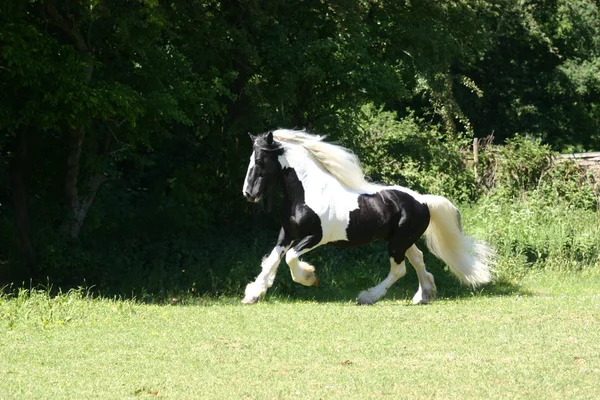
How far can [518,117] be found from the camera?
34844mm

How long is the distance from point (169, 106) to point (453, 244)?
4633 mm

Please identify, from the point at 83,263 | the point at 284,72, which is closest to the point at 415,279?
the point at 284,72

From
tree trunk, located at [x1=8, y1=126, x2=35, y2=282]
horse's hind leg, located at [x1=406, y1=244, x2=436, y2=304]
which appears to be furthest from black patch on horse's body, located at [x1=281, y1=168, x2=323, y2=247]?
tree trunk, located at [x1=8, y1=126, x2=35, y2=282]

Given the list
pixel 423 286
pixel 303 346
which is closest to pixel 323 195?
pixel 423 286

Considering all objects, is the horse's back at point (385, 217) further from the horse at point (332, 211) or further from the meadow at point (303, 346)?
the meadow at point (303, 346)

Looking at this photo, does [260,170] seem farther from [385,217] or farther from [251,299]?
[385,217]

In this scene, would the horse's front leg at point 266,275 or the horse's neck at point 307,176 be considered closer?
the horse's front leg at point 266,275

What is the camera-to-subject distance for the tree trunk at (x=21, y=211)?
1590 cm

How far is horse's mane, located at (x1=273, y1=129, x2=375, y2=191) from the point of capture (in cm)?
1349

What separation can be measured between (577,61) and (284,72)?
19969 mm

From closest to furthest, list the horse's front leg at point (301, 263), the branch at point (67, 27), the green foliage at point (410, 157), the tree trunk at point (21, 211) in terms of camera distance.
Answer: the horse's front leg at point (301, 263)
the branch at point (67, 27)
the tree trunk at point (21, 211)
the green foliage at point (410, 157)

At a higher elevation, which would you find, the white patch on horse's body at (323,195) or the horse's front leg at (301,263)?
Result: the white patch on horse's body at (323,195)

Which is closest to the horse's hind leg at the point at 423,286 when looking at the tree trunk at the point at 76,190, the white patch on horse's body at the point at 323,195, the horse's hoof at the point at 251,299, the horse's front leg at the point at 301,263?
the white patch on horse's body at the point at 323,195

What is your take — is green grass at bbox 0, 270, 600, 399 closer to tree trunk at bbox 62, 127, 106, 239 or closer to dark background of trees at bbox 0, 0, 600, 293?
dark background of trees at bbox 0, 0, 600, 293
